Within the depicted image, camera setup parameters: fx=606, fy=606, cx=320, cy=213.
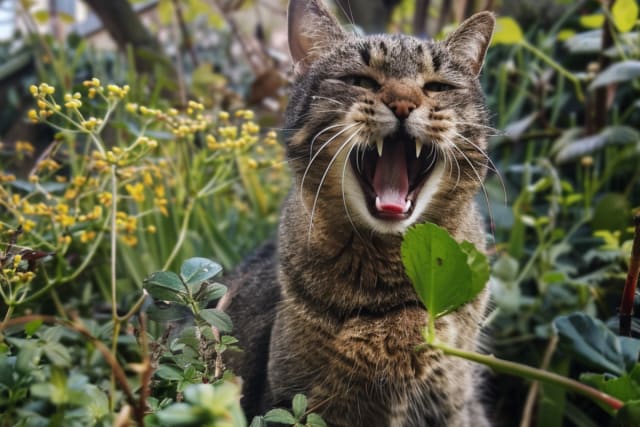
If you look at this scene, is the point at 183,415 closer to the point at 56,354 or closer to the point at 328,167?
the point at 56,354

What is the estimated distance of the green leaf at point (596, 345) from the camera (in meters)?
0.87

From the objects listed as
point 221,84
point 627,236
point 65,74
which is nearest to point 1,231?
point 65,74

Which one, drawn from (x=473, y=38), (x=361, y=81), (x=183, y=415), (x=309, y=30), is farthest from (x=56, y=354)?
(x=473, y=38)

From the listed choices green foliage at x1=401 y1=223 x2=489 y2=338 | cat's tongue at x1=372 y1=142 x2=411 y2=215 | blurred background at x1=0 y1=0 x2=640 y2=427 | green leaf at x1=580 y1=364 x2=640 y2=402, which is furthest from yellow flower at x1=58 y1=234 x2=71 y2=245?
green leaf at x1=580 y1=364 x2=640 y2=402

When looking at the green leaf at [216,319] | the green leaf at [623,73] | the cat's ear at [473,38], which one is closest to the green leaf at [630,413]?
the green leaf at [216,319]

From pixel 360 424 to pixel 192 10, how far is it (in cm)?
279

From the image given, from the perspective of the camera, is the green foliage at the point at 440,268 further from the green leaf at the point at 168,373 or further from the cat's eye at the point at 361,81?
the cat's eye at the point at 361,81

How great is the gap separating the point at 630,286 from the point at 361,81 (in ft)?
2.21

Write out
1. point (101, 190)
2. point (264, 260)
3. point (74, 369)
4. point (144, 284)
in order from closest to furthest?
1. point (144, 284)
2. point (74, 369)
3. point (101, 190)
4. point (264, 260)

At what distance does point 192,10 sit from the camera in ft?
11.3

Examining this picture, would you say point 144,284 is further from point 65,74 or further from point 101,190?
point 65,74

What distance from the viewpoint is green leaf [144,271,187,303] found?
0.89m

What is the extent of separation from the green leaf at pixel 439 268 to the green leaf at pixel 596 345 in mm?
165

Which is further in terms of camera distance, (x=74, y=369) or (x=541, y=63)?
(x=541, y=63)
